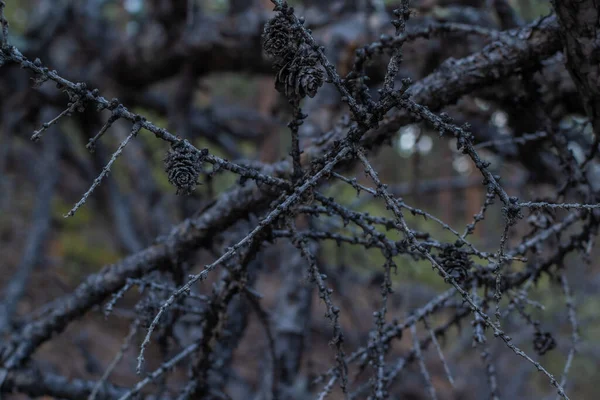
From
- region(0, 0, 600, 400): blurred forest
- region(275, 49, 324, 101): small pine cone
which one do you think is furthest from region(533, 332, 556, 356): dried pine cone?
region(275, 49, 324, 101): small pine cone

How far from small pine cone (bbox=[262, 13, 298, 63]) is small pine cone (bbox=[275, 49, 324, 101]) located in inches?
0.9

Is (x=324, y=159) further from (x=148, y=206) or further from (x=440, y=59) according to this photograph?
(x=148, y=206)

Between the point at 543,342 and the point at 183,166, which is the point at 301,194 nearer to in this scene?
the point at 183,166

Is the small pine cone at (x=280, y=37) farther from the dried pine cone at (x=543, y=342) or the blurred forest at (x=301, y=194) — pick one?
the dried pine cone at (x=543, y=342)

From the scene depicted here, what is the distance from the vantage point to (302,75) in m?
1.00

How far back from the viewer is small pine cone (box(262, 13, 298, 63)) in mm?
1000

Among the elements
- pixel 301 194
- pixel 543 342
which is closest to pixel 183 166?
pixel 301 194

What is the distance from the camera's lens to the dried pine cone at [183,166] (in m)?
0.99

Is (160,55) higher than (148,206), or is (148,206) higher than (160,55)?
(160,55)

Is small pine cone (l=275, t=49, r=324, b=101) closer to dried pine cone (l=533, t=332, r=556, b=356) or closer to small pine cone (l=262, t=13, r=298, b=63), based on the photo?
small pine cone (l=262, t=13, r=298, b=63)

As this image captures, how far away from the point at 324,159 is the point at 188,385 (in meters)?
0.85

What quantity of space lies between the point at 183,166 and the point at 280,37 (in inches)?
12.4

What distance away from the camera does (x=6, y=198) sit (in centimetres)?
540

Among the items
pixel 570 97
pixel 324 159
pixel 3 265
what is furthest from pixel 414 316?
pixel 3 265
